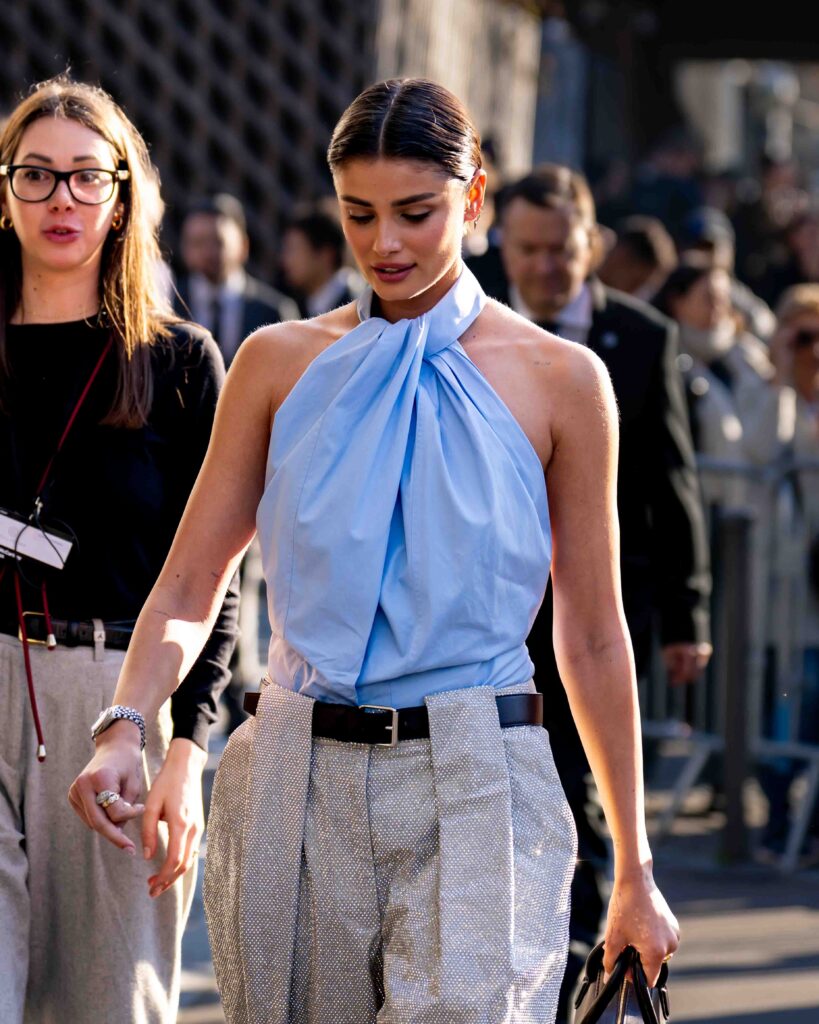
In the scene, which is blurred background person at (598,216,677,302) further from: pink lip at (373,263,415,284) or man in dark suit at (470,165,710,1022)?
pink lip at (373,263,415,284)

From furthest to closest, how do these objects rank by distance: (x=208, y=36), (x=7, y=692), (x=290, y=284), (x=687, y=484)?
(x=208, y=36) → (x=290, y=284) → (x=687, y=484) → (x=7, y=692)

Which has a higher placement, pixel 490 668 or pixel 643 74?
pixel 643 74

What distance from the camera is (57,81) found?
3705 mm

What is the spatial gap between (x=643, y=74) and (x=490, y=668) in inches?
932

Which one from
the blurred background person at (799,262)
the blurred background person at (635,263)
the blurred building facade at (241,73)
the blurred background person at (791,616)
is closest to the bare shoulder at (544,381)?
the blurred background person at (791,616)

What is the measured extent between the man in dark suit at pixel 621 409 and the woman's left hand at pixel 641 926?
1.74 metres

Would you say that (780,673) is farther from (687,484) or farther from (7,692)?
(7,692)

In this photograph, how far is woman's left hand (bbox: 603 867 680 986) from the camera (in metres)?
2.80

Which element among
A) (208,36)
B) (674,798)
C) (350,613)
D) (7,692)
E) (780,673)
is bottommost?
(674,798)

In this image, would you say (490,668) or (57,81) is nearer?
(490,668)

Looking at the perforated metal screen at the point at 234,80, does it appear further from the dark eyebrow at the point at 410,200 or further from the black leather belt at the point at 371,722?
the black leather belt at the point at 371,722

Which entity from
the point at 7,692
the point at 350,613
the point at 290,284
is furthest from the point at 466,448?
the point at 290,284

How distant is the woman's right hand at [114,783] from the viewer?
273 centimetres

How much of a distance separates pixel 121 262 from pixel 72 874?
1.05 metres
